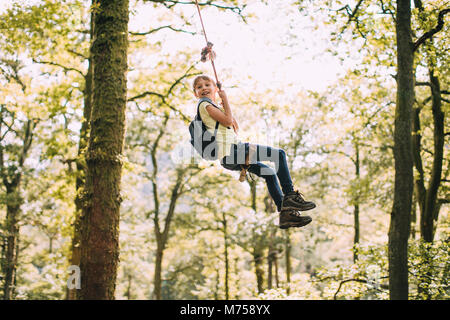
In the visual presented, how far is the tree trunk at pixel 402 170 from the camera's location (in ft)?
19.0

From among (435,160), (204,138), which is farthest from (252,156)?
(435,160)

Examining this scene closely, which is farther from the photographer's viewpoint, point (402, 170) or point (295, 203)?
point (402, 170)

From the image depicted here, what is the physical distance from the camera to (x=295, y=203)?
14.3 feet

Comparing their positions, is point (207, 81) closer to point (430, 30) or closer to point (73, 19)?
point (430, 30)

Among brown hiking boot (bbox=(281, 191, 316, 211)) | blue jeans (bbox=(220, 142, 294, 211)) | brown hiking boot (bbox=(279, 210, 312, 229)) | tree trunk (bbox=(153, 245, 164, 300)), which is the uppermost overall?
blue jeans (bbox=(220, 142, 294, 211))

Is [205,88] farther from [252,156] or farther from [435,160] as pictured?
[435,160]

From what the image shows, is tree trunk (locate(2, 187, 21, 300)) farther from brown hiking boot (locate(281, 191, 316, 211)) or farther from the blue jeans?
brown hiking boot (locate(281, 191, 316, 211))

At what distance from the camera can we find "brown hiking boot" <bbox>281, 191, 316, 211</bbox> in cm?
432

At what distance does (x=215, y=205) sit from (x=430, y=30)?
55.6 ft

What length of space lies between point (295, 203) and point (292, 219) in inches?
7.3

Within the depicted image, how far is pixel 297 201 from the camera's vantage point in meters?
4.37

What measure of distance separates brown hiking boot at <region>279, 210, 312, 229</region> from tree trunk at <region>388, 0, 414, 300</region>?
90.7 inches

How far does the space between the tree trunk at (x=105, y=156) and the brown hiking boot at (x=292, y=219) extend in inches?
75.0

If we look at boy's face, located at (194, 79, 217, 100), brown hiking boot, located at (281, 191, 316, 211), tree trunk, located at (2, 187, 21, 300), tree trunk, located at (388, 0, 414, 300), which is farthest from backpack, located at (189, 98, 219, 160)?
tree trunk, located at (2, 187, 21, 300)
